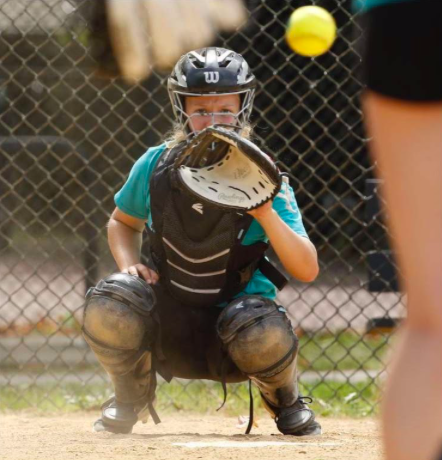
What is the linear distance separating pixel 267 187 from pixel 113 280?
62 cm

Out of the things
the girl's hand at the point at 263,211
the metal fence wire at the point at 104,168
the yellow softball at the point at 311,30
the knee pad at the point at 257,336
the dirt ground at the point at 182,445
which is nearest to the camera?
the dirt ground at the point at 182,445

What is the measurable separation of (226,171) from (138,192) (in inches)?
18.5

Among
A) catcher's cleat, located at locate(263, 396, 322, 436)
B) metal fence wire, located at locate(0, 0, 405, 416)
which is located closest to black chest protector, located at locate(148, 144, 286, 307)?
catcher's cleat, located at locate(263, 396, 322, 436)

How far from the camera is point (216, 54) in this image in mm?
3357

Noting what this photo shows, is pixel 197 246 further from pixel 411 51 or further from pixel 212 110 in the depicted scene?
pixel 411 51

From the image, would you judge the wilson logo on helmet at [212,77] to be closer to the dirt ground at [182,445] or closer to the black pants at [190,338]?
the black pants at [190,338]

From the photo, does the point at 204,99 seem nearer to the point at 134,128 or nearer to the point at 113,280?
the point at 113,280

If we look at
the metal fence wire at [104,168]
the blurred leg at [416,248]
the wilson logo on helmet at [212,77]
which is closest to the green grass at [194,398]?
the metal fence wire at [104,168]

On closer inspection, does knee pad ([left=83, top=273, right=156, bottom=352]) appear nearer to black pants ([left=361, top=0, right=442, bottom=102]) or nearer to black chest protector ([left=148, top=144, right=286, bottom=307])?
black chest protector ([left=148, top=144, right=286, bottom=307])

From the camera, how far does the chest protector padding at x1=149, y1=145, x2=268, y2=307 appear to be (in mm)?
3221

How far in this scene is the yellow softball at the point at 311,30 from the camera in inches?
173

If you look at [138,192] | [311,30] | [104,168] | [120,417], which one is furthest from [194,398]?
[104,168]

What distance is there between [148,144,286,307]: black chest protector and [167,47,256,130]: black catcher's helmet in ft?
0.63

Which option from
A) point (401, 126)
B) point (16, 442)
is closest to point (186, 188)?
point (16, 442)
